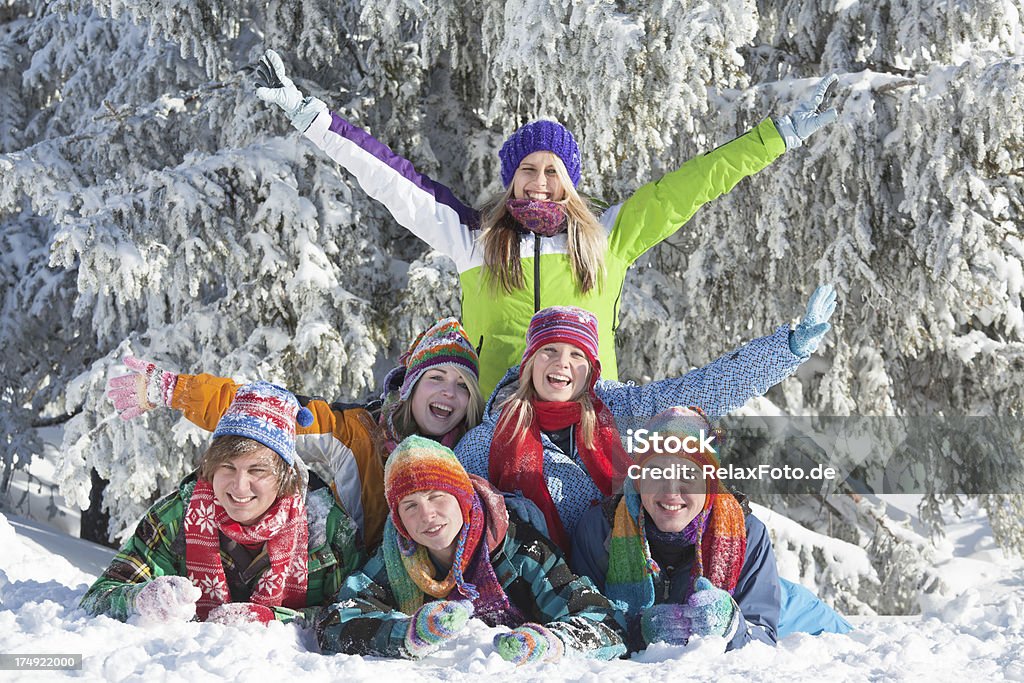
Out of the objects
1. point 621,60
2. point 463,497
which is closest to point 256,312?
point 621,60

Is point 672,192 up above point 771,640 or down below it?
above

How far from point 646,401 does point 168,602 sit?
1.59m

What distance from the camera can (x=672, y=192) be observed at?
3807 mm

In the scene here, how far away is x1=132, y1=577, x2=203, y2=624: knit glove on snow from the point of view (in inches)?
96.6

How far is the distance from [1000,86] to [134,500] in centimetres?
547

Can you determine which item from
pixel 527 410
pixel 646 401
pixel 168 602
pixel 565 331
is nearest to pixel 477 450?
pixel 527 410

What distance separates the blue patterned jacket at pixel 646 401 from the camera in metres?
3.06

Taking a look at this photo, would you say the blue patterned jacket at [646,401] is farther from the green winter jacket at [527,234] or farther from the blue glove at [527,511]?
the green winter jacket at [527,234]

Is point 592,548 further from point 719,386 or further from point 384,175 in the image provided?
point 384,175

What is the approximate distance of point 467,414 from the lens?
3318 mm

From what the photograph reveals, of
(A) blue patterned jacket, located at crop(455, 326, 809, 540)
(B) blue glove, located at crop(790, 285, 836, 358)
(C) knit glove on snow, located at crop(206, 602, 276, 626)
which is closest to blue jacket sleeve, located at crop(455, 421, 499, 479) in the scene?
(A) blue patterned jacket, located at crop(455, 326, 809, 540)

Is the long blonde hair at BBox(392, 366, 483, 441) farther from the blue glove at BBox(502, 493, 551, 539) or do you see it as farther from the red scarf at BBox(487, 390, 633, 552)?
the blue glove at BBox(502, 493, 551, 539)

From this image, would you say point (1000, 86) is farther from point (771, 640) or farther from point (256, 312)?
point (256, 312)

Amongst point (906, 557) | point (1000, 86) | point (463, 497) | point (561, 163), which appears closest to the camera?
point (463, 497)
